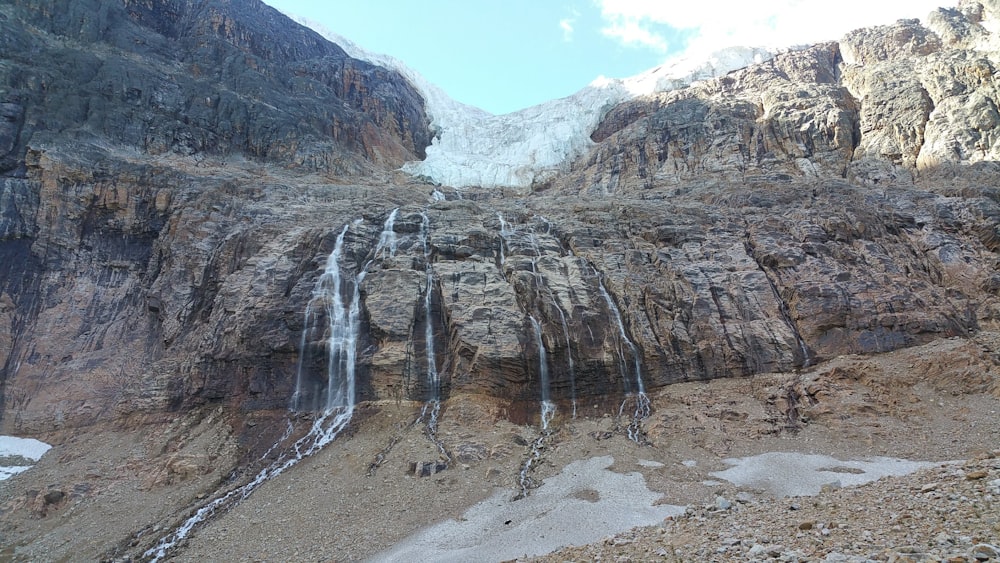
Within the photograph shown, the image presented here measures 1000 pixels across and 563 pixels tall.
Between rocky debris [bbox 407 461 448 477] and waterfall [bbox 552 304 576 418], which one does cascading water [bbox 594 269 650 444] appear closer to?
waterfall [bbox 552 304 576 418]

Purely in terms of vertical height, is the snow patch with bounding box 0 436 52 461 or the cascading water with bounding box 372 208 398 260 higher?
the cascading water with bounding box 372 208 398 260

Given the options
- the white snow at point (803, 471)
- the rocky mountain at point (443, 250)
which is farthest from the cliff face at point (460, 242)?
the white snow at point (803, 471)

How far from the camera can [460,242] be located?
33906 millimetres

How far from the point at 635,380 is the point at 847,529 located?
18563 millimetres

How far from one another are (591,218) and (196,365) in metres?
27.2

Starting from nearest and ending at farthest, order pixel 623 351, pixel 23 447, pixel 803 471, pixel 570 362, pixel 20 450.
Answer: pixel 803 471, pixel 20 450, pixel 23 447, pixel 570 362, pixel 623 351

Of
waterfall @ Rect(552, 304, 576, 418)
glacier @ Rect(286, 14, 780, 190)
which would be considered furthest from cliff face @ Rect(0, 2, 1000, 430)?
glacier @ Rect(286, 14, 780, 190)

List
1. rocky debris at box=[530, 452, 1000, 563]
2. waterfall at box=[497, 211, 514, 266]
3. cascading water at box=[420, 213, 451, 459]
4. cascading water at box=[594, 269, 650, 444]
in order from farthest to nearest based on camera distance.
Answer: waterfall at box=[497, 211, 514, 266] < cascading water at box=[594, 269, 650, 444] < cascading water at box=[420, 213, 451, 459] < rocky debris at box=[530, 452, 1000, 563]

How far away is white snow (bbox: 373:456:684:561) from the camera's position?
1434cm

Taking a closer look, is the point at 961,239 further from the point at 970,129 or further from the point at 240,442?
the point at 240,442

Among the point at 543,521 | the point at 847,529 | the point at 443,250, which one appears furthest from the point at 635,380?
the point at 847,529

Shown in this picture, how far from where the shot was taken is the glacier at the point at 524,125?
61.3 m

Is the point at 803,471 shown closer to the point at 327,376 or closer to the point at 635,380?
the point at 635,380

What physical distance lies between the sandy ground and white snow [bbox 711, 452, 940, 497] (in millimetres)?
98
